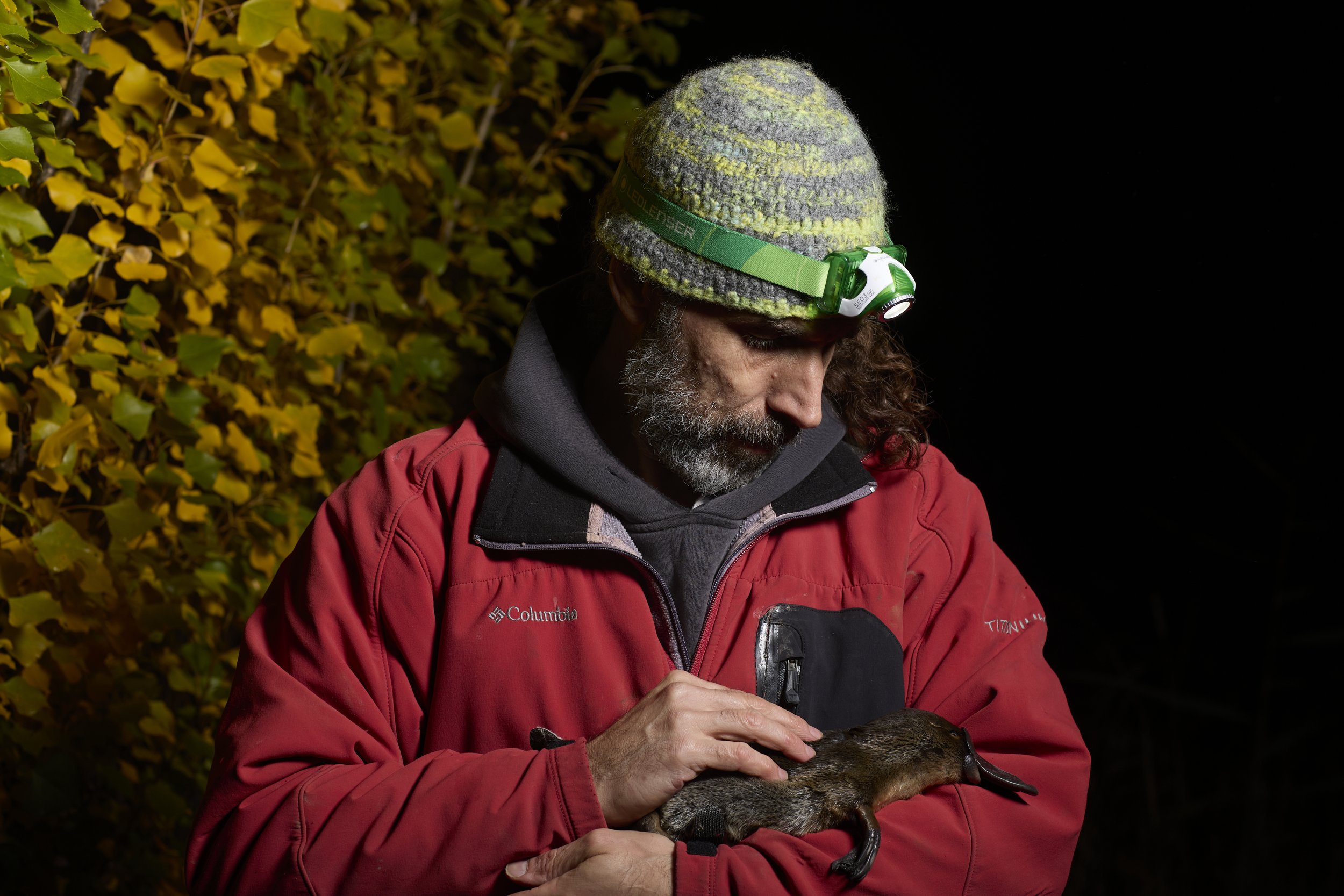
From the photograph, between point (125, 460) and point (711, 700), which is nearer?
point (711, 700)

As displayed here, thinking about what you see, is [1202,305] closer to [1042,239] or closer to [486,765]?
[1042,239]

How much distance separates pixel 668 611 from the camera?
194cm

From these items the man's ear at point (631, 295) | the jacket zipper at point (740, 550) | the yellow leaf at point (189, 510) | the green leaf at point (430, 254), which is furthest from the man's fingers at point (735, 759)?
the green leaf at point (430, 254)

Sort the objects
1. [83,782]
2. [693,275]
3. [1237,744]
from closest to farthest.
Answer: [693,275] < [83,782] < [1237,744]

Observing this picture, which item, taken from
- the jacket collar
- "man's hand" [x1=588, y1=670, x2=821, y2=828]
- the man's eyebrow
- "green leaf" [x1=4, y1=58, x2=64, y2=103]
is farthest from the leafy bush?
"man's hand" [x1=588, y1=670, x2=821, y2=828]

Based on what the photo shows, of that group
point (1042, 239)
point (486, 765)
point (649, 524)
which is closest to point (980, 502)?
point (649, 524)

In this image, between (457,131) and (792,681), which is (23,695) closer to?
(792,681)

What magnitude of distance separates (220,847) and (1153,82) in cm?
284

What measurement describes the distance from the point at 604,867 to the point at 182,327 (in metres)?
1.90

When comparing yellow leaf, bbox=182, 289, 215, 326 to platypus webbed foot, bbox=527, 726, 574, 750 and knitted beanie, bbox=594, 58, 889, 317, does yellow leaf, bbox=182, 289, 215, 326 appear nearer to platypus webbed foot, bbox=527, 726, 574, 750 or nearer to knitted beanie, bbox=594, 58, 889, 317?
knitted beanie, bbox=594, 58, 889, 317

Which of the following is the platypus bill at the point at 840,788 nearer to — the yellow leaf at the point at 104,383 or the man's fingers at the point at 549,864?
the man's fingers at the point at 549,864

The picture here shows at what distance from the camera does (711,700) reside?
1769 mm

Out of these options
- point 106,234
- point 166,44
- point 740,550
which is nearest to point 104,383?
point 106,234

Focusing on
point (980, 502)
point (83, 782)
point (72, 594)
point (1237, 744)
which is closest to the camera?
point (980, 502)
